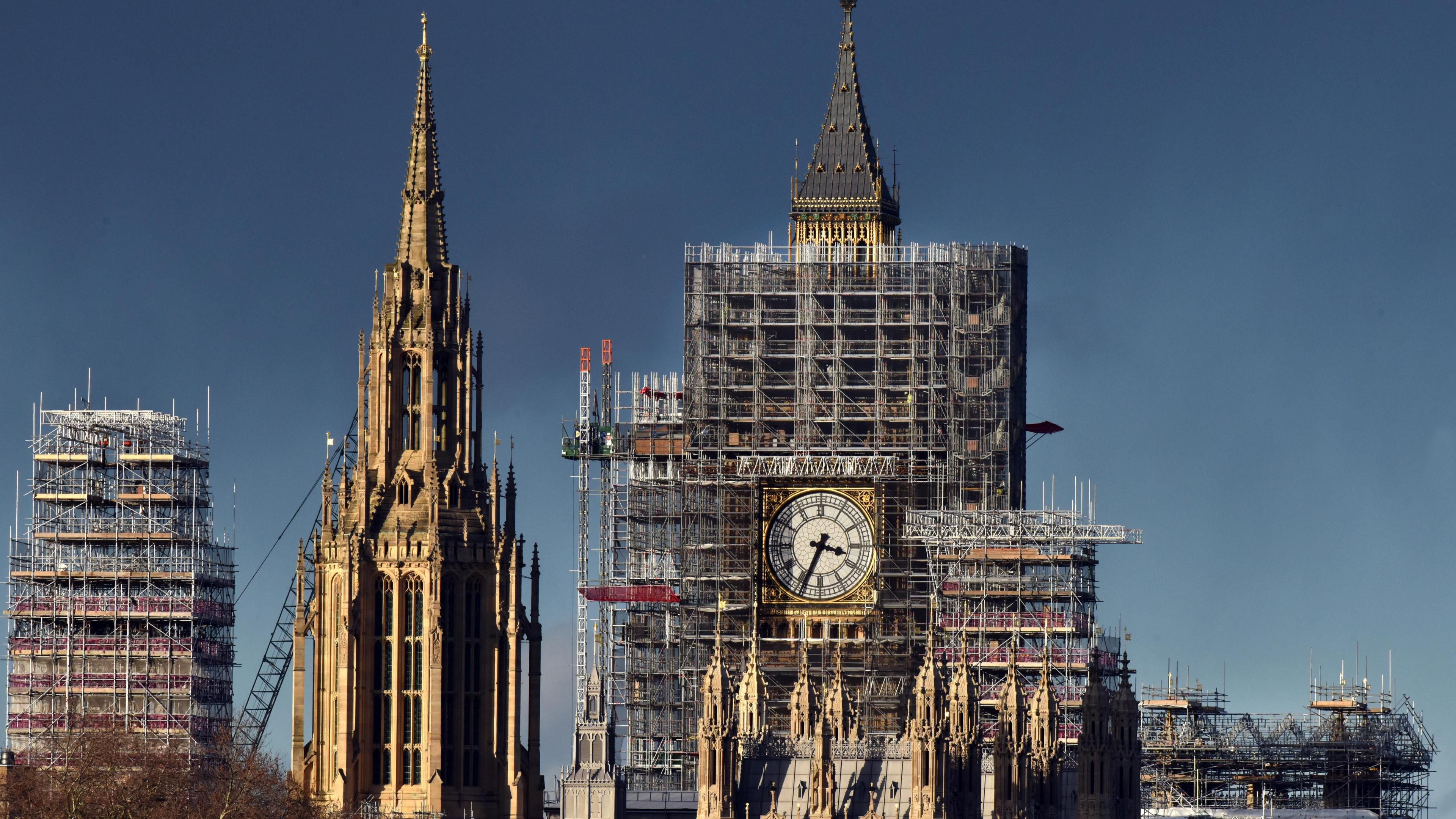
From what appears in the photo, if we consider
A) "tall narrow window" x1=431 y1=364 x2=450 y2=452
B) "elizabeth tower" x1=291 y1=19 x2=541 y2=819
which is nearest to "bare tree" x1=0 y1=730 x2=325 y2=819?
"elizabeth tower" x1=291 y1=19 x2=541 y2=819

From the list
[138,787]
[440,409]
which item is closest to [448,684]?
[440,409]

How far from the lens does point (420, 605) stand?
181m

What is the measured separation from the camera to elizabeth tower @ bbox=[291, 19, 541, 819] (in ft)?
588

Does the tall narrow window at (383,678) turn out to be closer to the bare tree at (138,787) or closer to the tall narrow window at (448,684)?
the tall narrow window at (448,684)

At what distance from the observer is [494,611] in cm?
18188

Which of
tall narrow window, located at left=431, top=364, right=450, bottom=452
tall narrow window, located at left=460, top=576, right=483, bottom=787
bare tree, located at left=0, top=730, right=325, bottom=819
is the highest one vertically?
tall narrow window, located at left=431, top=364, right=450, bottom=452

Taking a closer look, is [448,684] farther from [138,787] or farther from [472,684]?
[138,787]

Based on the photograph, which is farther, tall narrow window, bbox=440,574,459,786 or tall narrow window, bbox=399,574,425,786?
tall narrow window, bbox=440,574,459,786

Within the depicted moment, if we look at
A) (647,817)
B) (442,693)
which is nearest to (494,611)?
(442,693)

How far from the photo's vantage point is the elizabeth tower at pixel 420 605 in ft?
588

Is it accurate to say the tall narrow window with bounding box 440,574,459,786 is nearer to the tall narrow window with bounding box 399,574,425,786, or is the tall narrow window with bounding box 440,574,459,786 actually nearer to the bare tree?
the tall narrow window with bounding box 399,574,425,786

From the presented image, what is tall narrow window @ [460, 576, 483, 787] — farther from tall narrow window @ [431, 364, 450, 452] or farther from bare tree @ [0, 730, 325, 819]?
bare tree @ [0, 730, 325, 819]

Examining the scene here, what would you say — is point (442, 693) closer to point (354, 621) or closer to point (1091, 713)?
point (354, 621)

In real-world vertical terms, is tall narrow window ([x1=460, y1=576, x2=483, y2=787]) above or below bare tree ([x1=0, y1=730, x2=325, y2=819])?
above
